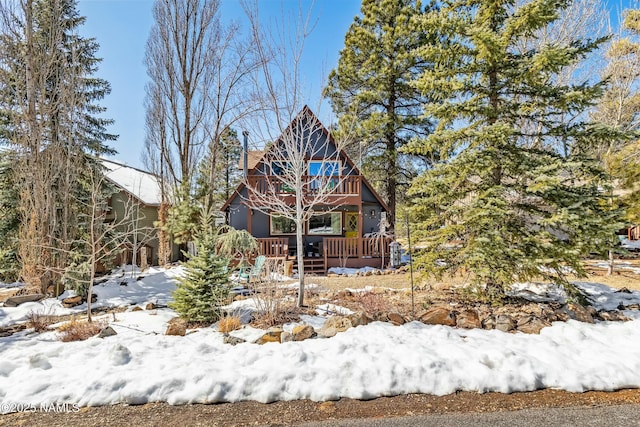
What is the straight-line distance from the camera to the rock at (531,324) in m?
4.84

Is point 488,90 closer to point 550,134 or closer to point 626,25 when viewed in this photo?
point 550,134

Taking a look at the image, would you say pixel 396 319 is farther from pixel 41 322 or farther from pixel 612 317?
pixel 41 322

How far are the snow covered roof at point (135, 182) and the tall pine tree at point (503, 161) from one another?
52.0 ft

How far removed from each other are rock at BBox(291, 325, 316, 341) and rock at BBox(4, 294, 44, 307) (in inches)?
299

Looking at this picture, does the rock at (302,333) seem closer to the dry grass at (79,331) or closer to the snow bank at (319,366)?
the snow bank at (319,366)

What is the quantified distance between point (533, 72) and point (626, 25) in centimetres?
1076

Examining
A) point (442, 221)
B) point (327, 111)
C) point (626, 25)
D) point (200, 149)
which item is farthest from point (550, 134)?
point (200, 149)

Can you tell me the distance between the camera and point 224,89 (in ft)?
51.9

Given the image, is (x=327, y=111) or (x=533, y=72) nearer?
(x=533, y=72)

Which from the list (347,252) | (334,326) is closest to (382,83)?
(347,252)

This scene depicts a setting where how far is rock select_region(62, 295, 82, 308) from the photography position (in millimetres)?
7801

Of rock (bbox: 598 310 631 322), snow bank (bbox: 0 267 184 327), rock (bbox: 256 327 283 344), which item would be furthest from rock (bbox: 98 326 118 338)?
rock (bbox: 598 310 631 322)

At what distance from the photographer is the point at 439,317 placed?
5.20m

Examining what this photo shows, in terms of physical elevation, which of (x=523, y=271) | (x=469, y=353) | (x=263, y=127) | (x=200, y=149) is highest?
(x=200, y=149)
